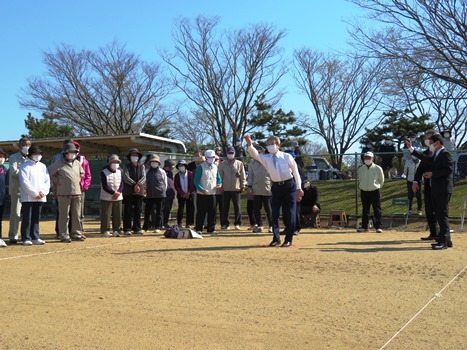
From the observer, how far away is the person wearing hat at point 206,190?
12.6 meters

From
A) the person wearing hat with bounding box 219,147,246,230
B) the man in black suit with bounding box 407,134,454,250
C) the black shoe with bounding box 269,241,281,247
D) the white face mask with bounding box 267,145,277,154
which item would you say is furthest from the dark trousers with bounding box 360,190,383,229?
the white face mask with bounding box 267,145,277,154

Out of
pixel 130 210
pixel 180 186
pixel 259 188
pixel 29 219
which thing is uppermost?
pixel 180 186

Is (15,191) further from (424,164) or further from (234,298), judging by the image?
(424,164)

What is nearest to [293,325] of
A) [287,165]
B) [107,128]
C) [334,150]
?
[287,165]

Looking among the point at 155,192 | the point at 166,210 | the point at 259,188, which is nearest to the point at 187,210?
the point at 166,210

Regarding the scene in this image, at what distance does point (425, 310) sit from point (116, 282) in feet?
12.1

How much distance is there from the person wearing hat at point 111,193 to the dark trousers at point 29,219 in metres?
1.89

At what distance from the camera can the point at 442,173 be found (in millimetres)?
9641

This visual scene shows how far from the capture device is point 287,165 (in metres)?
9.95

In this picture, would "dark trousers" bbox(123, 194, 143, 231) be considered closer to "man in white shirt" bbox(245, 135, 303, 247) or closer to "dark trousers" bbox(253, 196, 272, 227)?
"dark trousers" bbox(253, 196, 272, 227)

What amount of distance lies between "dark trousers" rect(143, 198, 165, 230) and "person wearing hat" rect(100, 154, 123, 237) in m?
1.03

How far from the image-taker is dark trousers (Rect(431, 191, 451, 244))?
9508 millimetres

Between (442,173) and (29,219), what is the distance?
7858 millimetres

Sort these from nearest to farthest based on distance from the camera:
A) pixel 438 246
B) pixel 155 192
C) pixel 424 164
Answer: pixel 438 246, pixel 424 164, pixel 155 192
